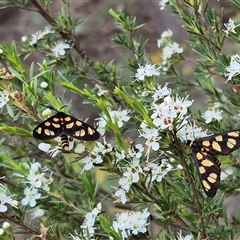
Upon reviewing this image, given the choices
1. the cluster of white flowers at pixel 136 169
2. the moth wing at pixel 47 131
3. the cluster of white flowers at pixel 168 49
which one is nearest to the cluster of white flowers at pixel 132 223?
the cluster of white flowers at pixel 136 169

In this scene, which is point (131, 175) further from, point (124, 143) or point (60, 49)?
point (60, 49)

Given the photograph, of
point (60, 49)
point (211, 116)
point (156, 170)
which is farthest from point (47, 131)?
point (60, 49)

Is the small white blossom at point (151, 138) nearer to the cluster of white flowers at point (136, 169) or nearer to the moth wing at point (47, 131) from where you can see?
the cluster of white flowers at point (136, 169)

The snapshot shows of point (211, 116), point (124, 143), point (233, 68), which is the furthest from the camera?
point (211, 116)

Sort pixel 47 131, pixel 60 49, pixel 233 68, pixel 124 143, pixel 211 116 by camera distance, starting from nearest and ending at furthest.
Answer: pixel 47 131 → pixel 124 143 → pixel 233 68 → pixel 211 116 → pixel 60 49

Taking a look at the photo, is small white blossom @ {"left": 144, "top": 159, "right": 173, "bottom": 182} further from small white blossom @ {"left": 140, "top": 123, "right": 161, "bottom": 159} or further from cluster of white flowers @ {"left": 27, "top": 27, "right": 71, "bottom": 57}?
cluster of white flowers @ {"left": 27, "top": 27, "right": 71, "bottom": 57}

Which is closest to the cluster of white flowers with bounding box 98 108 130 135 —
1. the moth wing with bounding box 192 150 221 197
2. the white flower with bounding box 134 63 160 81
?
the white flower with bounding box 134 63 160 81

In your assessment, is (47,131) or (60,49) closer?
(47,131)

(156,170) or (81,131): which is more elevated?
(81,131)
